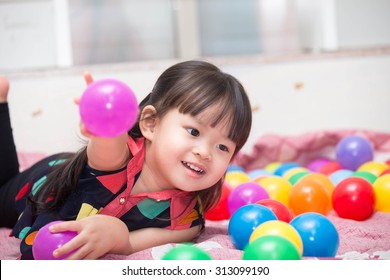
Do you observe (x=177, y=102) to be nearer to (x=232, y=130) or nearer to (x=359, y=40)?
(x=232, y=130)

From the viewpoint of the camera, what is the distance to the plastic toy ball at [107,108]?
0.75 meters

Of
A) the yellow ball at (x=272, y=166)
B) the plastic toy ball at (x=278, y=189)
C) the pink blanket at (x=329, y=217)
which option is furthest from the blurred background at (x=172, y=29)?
the plastic toy ball at (x=278, y=189)

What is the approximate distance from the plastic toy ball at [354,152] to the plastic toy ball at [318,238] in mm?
923

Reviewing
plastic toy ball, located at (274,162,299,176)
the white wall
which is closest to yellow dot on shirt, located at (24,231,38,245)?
plastic toy ball, located at (274,162,299,176)

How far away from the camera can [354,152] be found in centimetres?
187

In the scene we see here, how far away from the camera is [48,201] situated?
105 cm

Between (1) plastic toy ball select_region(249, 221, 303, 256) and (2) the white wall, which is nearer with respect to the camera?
(1) plastic toy ball select_region(249, 221, 303, 256)

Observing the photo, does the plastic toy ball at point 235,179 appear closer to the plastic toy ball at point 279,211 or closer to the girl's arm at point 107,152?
the plastic toy ball at point 279,211

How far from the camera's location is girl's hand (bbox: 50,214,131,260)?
87 cm

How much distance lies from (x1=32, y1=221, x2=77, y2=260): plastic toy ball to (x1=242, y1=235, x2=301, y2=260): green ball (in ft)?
0.98

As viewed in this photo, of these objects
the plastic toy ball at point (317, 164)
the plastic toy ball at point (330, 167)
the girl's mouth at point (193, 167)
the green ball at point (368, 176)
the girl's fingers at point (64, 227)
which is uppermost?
the girl's mouth at point (193, 167)

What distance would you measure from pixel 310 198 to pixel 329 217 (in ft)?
0.32

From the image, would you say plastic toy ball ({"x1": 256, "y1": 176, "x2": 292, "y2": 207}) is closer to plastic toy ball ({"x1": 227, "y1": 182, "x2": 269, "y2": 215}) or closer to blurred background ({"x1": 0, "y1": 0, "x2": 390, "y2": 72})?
plastic toy ball ({"x1": 227, "y1": 182, "x2": 269, "y2": 215})

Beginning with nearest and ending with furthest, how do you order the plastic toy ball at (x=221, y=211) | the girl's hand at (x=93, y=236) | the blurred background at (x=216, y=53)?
the girl's hand at (x=93, y=236)
the plastic toy ball at (x=221, y=211)
the blurred background at (x=216, y=53)
